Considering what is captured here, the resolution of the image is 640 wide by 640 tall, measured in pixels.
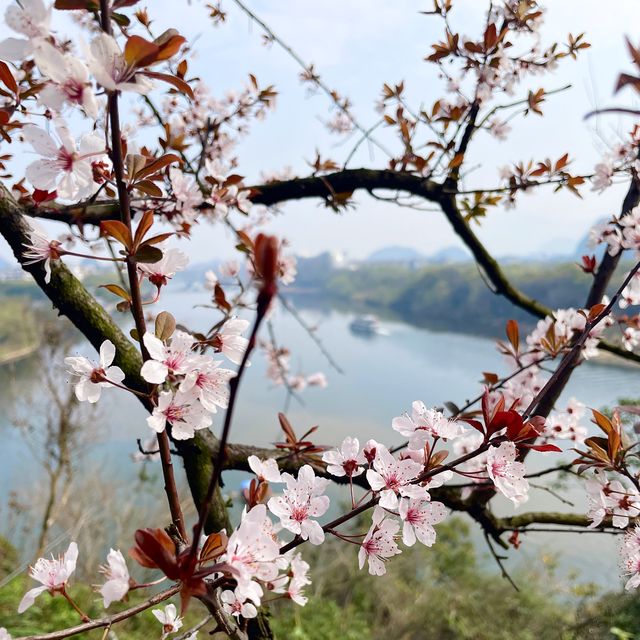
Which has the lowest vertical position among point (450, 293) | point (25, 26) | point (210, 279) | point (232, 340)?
point (232, 340)

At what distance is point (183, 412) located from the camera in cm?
33

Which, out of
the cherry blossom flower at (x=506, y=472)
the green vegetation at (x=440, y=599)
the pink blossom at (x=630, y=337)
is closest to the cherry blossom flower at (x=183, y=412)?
the cherry blossom flower at (x=506, y=472)

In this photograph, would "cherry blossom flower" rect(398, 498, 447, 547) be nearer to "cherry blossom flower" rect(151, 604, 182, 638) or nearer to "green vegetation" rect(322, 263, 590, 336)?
"cherry blossom flower" rect(151, 604, 182, 638)

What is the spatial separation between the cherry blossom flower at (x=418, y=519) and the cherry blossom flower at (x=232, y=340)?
18 cm

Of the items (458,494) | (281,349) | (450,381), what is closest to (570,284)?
(450,381)

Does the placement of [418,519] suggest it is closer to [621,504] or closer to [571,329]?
[621,504]

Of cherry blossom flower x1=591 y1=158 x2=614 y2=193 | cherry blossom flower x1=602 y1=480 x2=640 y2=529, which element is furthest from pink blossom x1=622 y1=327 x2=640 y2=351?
cherry blossom flower x1=602 y1=480 x2=640 y2=529

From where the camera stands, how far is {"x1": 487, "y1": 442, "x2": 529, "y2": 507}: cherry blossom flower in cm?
37

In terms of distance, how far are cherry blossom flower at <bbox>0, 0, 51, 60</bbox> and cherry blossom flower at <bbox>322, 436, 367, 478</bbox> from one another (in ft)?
1.17

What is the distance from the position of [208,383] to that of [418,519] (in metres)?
0.21

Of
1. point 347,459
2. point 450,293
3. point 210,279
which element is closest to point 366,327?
point 450,293

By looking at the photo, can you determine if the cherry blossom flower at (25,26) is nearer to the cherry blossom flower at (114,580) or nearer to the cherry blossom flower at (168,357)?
the cherry blossom flower at (168,357)

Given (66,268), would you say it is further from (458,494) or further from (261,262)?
(458,494)

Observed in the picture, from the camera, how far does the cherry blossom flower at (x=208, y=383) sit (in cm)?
31
